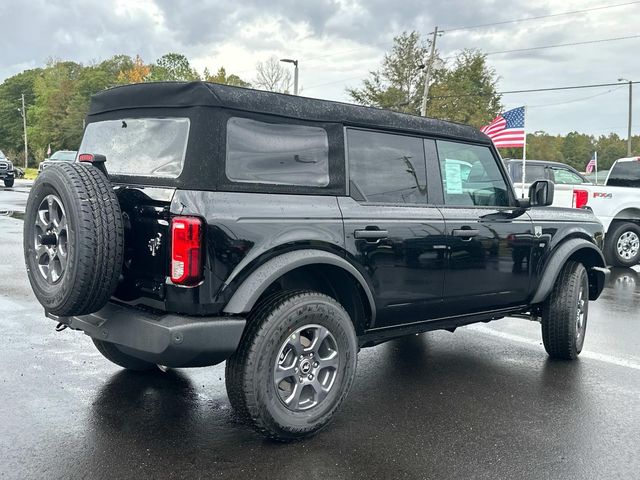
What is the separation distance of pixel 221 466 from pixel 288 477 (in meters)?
0.36

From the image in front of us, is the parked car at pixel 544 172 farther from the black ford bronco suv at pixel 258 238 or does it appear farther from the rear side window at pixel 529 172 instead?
the black ford bronco suv at pixel 258 238

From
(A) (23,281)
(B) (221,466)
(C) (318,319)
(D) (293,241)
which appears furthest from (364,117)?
(A) (23,281)

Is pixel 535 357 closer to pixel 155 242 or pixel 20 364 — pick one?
pixel 155 242

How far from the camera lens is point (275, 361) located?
330cm

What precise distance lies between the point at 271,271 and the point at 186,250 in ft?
1.54

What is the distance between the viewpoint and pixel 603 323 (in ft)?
22.0

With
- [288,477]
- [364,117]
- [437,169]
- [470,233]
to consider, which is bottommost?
[288,477]

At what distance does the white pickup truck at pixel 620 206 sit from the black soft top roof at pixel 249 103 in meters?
7.87

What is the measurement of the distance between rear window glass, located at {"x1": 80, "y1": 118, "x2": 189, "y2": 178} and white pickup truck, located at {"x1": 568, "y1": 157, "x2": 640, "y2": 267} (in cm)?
927

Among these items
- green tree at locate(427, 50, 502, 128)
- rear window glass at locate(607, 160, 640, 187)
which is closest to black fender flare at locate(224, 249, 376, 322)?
rear window glass at locate(607, 160, 640, 187)

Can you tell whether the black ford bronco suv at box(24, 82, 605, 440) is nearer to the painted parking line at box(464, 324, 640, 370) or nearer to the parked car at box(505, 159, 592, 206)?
the painted parking line at box(464, 324, 640, 370)

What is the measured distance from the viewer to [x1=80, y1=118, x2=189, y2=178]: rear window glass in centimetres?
329

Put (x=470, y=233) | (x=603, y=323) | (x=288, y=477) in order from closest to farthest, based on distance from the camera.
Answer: (x=288, y=477)
(x=470, y=233)
(x=603, y=323)

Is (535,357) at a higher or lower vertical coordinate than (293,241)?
lower
